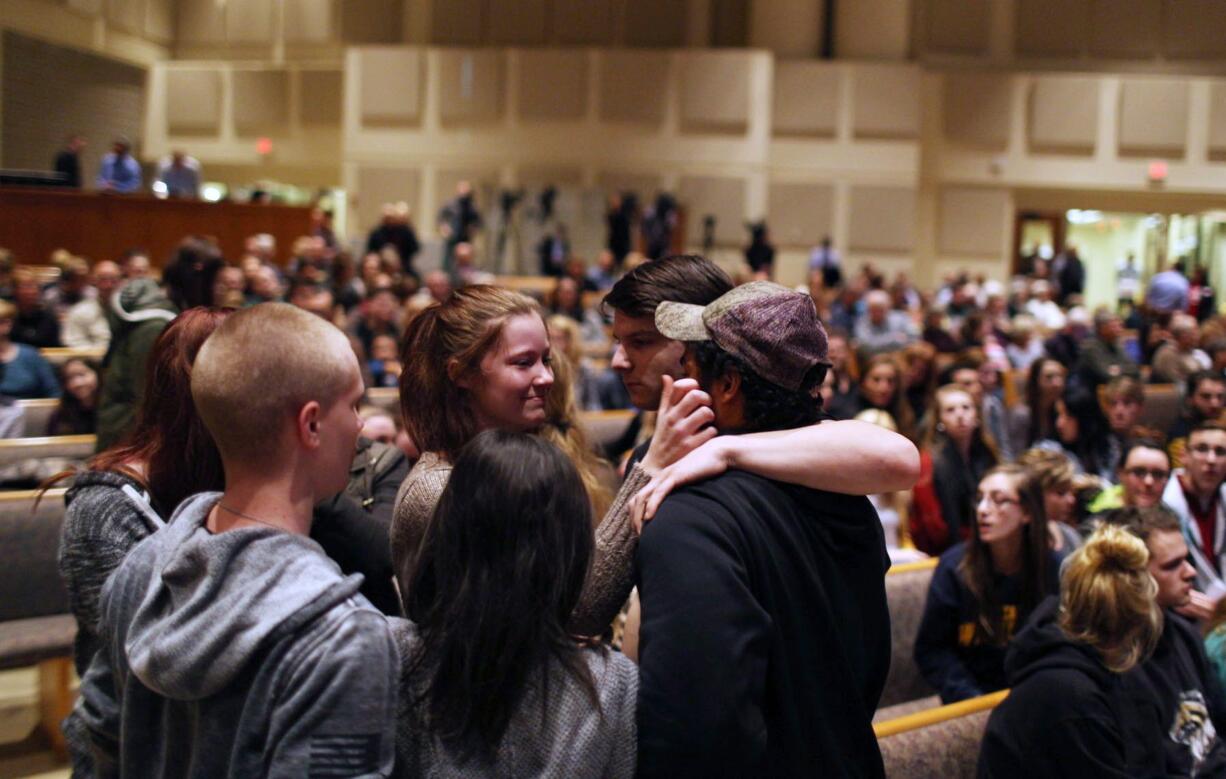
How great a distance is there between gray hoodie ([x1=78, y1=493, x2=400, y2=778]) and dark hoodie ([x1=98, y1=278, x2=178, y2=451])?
9.31 ft

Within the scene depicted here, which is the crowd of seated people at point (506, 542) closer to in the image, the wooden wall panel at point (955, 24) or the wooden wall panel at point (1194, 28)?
the wooden wall panel at point (955, 24)

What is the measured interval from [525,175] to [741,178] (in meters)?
3.42

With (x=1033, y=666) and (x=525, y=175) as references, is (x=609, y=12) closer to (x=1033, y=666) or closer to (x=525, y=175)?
(x=525, y=175)

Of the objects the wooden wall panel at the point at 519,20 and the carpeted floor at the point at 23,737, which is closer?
the carpeted floor at the point at 23,737

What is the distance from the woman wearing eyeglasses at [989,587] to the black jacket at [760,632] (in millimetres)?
2085

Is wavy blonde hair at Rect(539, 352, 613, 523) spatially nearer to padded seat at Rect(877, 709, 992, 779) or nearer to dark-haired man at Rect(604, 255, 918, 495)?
dark-haired man at Rect(604, 255, 918, 495)

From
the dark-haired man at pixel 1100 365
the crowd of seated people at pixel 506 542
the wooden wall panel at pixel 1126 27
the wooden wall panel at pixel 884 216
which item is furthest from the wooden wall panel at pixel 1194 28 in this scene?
the crowd of seated people at pixel 506 542

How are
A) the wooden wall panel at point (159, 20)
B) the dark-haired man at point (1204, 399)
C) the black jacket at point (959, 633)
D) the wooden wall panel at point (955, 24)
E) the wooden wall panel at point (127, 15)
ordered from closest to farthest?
the black jacket at point (959, 633) → the dark-haired man at point (1204, 399) → the wooden wall panel at point (955, 24) → the wooden wall panel at point (127, 15) → the wooden wall panel at point (159, 20)

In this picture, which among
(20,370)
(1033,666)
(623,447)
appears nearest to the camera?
(1033,666)

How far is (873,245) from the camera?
19.3m

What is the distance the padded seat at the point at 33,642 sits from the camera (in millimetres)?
3977

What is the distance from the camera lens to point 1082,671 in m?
→ 2.68

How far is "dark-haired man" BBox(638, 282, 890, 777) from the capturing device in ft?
4.91

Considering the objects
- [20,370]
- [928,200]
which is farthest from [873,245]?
[20,370]
